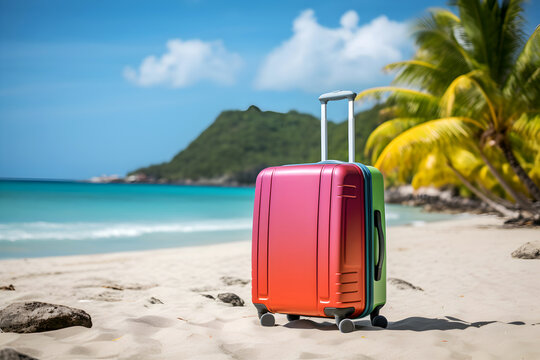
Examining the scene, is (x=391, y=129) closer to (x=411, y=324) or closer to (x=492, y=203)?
(x=492, y=203)

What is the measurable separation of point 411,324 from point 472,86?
36.0ft

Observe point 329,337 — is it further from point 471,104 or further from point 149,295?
point 471,104

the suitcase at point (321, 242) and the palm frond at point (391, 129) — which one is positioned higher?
the palm frond at point (391, 129)

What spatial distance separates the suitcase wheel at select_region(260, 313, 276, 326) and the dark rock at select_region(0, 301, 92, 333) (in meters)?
1.09

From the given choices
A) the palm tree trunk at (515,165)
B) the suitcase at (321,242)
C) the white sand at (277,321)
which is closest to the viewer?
the white sand at (277,321)

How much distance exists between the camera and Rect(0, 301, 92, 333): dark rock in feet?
9.27

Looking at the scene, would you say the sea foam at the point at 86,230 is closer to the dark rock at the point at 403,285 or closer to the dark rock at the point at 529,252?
the dark rock at the point at 403,285

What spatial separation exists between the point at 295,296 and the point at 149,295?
1925 mm

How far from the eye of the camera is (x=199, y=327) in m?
3.04

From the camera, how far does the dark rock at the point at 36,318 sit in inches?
111

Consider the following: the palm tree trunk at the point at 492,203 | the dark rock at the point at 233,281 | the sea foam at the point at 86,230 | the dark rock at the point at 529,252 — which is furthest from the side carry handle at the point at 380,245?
the palm tree trunk at the point at 492,203

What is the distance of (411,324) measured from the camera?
320 cm

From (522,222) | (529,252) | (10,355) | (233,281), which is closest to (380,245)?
(10,355)

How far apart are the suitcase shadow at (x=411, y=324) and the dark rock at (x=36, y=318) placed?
52.0 inches
